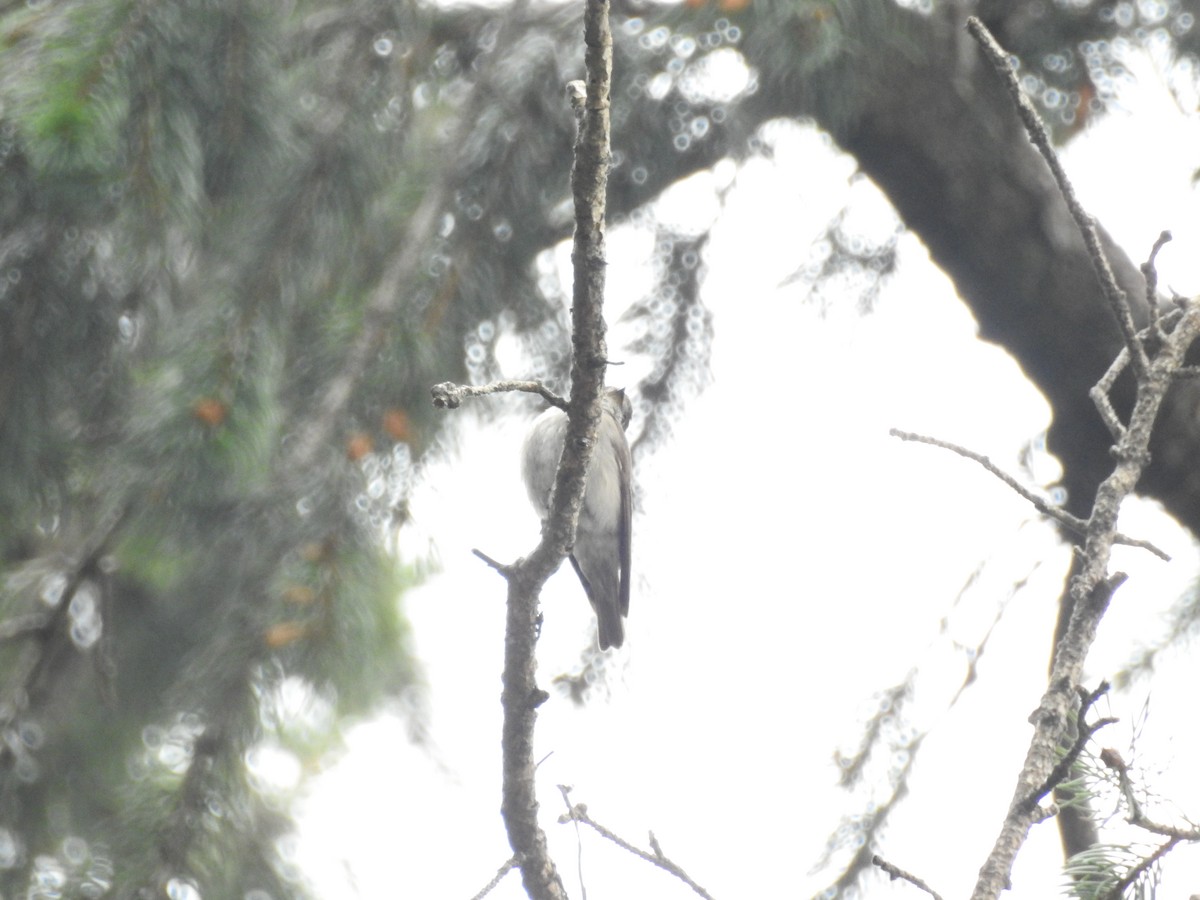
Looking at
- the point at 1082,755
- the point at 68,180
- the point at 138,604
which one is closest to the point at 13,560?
the point at 138,604

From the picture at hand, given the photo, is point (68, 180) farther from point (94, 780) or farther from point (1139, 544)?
point (94, 780)

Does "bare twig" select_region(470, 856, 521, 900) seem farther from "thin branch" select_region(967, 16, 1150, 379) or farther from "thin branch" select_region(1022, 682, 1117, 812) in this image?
"thin branch" select_region(967, 16, 1150, 379)

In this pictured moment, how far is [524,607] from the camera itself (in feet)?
6.77

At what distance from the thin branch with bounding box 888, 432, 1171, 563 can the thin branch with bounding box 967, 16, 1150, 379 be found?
20 cm

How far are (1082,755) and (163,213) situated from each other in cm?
162

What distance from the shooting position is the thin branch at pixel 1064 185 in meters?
1.41

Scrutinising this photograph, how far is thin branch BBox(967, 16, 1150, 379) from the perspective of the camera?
1.41 m

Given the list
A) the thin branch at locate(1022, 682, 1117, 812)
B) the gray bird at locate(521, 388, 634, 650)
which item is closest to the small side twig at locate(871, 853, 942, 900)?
the thin branch at locate(1022, 682, 1117, 812)

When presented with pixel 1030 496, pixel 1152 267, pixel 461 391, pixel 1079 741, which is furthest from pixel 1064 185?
pixel 461 391

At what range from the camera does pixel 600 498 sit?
13.5 feet

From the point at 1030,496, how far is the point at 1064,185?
1.24 feet

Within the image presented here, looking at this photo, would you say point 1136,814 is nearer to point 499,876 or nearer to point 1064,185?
point 1064,185

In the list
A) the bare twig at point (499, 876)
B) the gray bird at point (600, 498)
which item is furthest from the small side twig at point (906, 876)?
the gray bird at point (600, 498)

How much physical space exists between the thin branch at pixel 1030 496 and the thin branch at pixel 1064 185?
0.66ft
